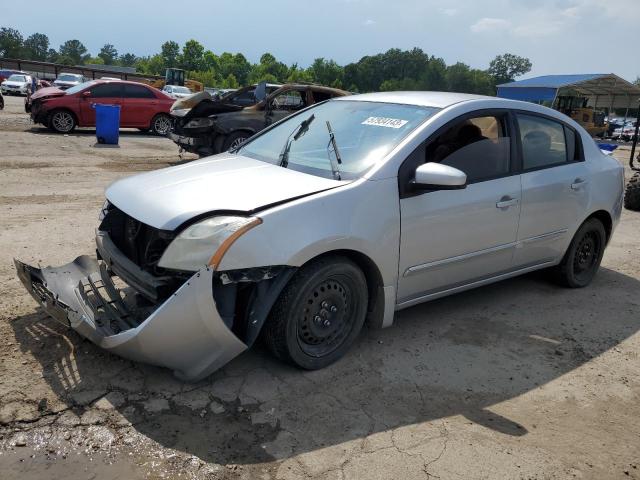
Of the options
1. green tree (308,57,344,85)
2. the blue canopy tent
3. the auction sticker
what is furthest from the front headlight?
green tree (308,57,344,85)

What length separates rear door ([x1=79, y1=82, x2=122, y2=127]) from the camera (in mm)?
15430

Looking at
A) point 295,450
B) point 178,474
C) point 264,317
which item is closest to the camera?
point 178,474

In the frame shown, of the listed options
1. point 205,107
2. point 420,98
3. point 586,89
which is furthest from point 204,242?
point 586,89

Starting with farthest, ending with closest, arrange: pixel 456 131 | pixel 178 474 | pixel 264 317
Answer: pixel 456 131, pixel 264 317, pixel 178 474

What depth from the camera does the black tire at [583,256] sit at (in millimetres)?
Answer: 5094

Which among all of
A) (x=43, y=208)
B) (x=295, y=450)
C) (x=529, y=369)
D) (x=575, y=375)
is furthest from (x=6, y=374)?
(x=43, y=208)

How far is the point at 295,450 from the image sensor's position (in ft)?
9.04

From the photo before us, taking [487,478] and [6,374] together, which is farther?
[6,374]

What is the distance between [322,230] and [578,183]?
9.04 ft

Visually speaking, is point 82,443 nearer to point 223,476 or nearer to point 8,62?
point 223,476

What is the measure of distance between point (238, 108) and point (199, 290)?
927 cm

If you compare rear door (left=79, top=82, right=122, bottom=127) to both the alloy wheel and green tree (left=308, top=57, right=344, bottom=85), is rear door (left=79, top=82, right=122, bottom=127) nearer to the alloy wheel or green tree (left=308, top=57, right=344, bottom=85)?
the alloy wheel

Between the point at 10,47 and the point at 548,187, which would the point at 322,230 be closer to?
the point at 548,187

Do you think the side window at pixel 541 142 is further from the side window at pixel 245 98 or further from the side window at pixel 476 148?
the side window at pixel 245 98
